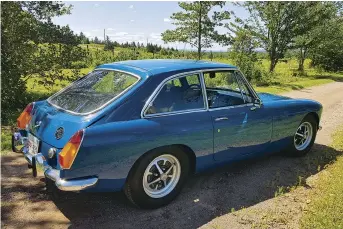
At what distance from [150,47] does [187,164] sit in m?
42.4

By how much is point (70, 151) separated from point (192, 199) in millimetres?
1668

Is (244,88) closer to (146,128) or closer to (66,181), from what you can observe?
(146,128)

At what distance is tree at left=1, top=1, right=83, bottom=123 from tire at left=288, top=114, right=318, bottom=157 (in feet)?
18.9

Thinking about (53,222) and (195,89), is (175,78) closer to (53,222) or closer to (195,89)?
(195,89)

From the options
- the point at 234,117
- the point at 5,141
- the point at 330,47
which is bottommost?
the point at 5,141

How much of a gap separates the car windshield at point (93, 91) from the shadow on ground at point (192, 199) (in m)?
1.11

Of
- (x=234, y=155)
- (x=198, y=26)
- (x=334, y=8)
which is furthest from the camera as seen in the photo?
(x=334, y=8)

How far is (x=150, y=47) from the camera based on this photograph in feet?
147

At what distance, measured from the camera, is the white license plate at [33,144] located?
3529 mm

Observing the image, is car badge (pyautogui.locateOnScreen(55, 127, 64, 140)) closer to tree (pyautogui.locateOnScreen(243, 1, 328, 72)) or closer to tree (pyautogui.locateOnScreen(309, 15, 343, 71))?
tree (pyautogui.locateOnScreen(243, 1, 328, 72))

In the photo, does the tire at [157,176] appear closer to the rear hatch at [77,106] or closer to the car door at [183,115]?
the car door at [183,115]

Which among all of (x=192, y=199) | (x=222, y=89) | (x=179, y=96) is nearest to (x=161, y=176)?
(x=192, y=199)

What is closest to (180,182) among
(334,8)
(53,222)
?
(53,222)

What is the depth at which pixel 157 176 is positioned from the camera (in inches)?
144
